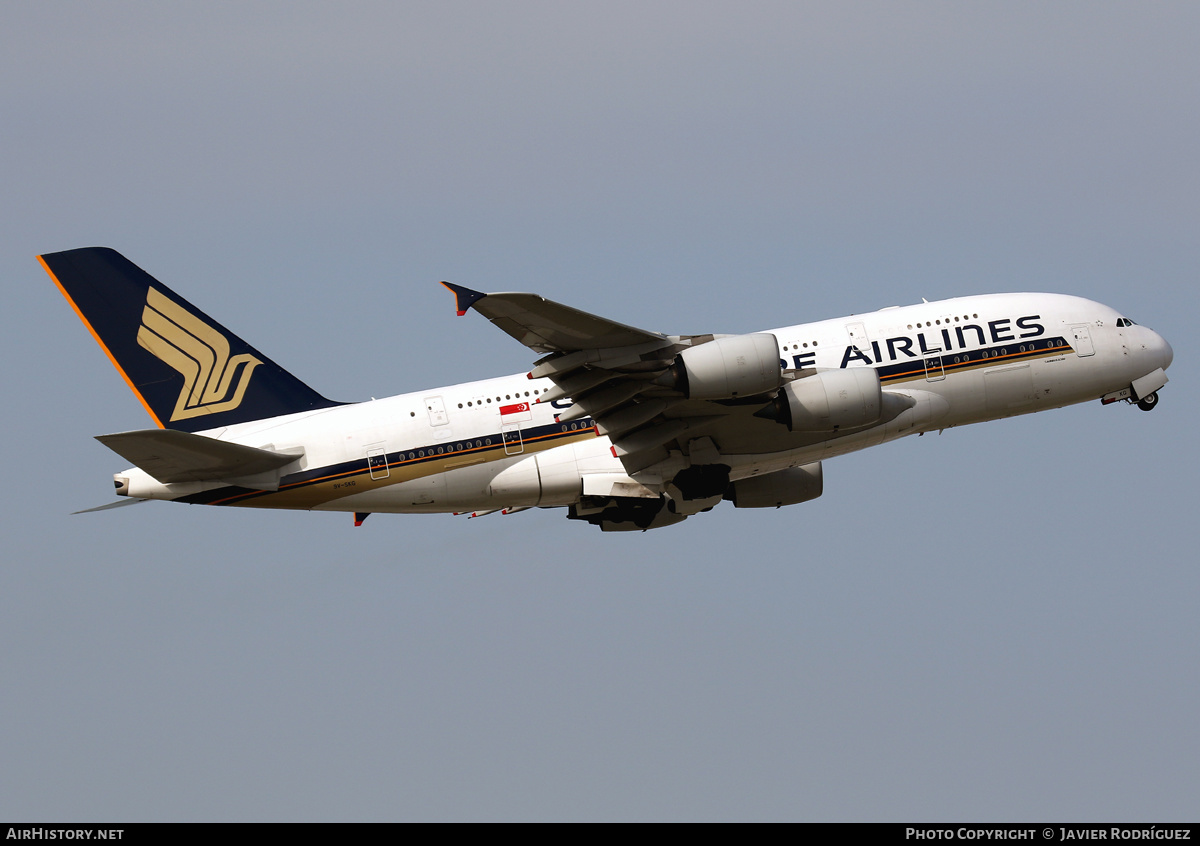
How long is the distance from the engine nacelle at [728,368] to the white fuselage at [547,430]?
251 centimetres

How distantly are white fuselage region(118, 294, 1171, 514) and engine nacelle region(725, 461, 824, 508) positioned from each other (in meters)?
1.89

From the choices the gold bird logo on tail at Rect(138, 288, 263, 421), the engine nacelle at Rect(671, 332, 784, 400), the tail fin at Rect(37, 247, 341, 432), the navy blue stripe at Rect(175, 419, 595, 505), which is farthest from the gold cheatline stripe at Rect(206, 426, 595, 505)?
the engine nacelle at Rect(671, 332, 784, 400)

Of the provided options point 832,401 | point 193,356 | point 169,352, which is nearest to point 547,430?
point 832,401

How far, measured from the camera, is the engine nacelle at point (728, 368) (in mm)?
30266

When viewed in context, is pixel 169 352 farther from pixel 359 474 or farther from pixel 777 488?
pixel 777 488

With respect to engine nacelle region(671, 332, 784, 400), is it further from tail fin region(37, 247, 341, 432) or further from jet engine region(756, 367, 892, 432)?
tail fin region(37, 247, 341, 432)

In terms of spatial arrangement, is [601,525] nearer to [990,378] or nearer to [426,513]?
[426,513]

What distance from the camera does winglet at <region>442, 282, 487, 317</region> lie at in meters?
26.8

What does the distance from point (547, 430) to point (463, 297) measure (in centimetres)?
795

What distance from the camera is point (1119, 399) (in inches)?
1474

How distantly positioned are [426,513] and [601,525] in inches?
212

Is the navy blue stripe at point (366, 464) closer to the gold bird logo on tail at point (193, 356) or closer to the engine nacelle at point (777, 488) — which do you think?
the gold bird logo on tail at point (193, 356)

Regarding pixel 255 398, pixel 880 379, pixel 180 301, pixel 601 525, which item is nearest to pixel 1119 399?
pixel 880 379
